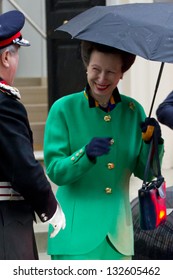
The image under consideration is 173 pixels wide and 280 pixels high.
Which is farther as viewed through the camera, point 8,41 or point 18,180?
point 8,41

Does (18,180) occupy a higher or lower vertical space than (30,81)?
higher

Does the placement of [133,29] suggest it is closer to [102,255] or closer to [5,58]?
[5,58]

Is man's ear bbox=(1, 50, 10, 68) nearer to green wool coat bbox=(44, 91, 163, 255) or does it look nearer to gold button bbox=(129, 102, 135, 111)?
green wool coat bbox=(44, 91, 163, 255)

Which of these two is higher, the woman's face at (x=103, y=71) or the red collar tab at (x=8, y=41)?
the red collar tab at (x=8, y=41)

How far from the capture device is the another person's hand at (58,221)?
4.00m

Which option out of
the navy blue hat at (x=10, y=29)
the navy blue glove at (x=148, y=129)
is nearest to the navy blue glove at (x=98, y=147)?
the navy blue glove at (x=148, y=129)

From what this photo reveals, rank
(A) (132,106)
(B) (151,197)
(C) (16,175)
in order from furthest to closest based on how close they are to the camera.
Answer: (A) (132,106)
(B) (151,197)
(C) (16,175)

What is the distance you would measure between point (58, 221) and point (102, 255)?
31 cm

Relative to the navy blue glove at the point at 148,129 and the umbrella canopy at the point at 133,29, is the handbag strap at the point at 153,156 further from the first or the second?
the umbrella canopy at the point at 133,29

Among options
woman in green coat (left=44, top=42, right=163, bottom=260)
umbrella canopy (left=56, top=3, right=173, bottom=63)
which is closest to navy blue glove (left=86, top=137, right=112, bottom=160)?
woman in green coat (left=44, top=42, right=163, bottom=260)

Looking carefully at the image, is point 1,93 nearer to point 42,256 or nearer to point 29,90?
point 42,256

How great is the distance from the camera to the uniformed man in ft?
12.6

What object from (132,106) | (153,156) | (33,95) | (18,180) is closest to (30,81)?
(33,95)

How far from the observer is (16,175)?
3.83 meters
